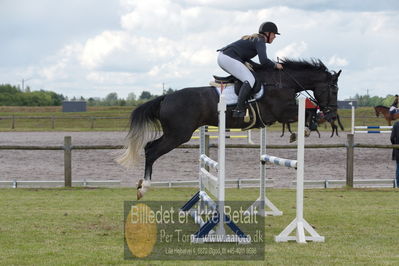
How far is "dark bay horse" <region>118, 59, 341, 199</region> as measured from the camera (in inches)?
284

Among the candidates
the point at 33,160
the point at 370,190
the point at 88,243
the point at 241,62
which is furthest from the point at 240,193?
the point at 33,160

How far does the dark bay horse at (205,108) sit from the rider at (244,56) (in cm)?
22

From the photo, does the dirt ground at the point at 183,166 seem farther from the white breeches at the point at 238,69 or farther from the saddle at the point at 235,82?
the white breeches at the point at 238,69

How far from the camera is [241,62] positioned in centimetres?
716

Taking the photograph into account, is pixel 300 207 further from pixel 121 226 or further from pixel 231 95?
pixel 121 226

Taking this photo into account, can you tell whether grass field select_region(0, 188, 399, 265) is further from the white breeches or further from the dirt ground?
the dirt ground

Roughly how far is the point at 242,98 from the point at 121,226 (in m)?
2.16

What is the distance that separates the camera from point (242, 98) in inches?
276

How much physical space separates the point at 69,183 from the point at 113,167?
4.12 m

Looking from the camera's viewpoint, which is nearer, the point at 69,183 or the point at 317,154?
the point at 69,183

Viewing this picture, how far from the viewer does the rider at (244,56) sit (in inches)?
275

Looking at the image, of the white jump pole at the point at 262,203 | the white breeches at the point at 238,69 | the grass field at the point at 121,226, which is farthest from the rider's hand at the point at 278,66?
the grass field at the point at 121,226

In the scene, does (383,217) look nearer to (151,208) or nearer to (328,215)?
(328,215)

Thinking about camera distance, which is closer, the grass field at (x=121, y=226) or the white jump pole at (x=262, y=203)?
the grass field at (x=121, y=226)
